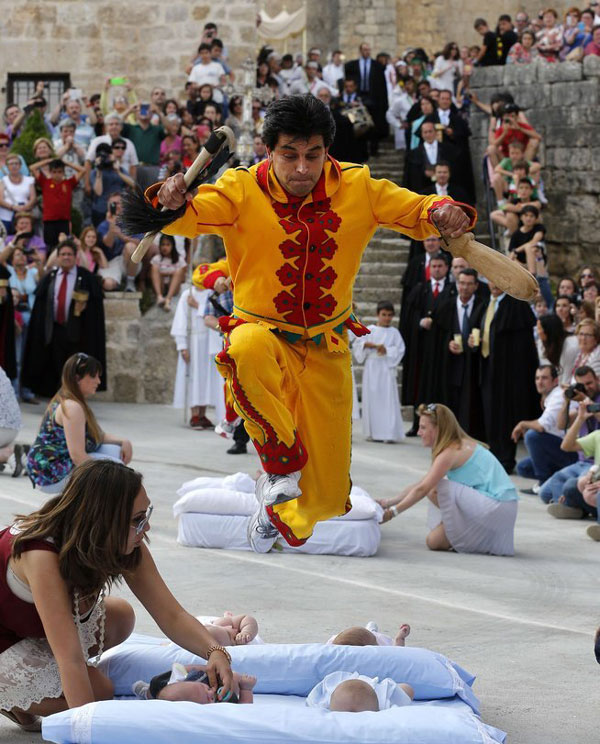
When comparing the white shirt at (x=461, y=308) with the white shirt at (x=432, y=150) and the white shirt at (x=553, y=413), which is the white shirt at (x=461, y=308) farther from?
the white shirt at (x=432, y=150)

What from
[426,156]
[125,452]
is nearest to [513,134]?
[426,156]

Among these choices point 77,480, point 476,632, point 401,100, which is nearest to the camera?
point 77,480

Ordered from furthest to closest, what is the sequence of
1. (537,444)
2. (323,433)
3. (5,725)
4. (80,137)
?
(80,137)
(537,444)
(323,433)
(5,725)

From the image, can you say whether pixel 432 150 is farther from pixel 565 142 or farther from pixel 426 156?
pixel 565 142

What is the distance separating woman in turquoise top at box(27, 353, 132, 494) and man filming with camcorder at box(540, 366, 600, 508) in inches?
132

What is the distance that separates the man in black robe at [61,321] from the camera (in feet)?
46.5

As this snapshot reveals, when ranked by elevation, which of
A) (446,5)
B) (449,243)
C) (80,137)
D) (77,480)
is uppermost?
(446,5)

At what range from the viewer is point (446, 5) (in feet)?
93.3

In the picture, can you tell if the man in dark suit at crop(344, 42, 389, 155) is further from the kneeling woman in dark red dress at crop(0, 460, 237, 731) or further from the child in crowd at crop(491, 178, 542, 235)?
the kneeling woman in dark red dress at crop(0, 460, 237, 731)

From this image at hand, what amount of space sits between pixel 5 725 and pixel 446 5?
25444 millimetres

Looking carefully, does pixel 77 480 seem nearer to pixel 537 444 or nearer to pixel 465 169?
pixel 537 444

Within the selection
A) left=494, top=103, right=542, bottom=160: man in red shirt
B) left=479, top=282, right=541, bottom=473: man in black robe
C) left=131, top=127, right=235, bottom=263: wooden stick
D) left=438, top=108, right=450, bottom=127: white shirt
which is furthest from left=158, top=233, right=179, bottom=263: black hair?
left=131, top=127, right=235, bottom=263: wooden stick

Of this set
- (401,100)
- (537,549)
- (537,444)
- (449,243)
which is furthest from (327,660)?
(401,100)

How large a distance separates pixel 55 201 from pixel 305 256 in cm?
1037
